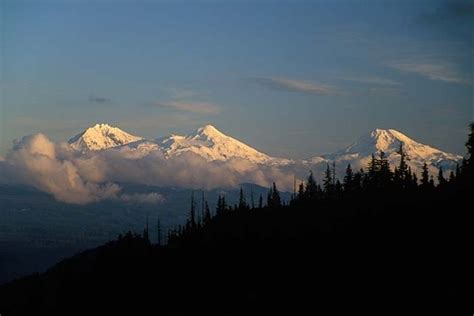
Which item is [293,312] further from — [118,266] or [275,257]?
[118,266]

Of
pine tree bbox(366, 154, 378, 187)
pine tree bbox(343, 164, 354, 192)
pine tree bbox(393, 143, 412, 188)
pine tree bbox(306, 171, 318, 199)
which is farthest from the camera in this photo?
pine tree bbox(306, 171, 318, 199)

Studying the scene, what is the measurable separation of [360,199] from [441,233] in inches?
1504

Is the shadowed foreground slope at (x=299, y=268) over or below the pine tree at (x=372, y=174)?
below

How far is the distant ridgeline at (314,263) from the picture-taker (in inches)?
2687

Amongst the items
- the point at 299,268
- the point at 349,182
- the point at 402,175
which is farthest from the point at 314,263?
the point at 349,182

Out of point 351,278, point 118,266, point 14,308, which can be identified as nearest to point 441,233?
point 351,278

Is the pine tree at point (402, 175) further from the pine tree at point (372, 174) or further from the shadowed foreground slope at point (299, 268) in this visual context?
the shadowed foreground slope at point (299, 268)

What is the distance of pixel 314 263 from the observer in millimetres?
82562

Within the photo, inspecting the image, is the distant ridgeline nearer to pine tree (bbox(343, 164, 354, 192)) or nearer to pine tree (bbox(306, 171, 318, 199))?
pine tree (bbox(343, 164, 354, 192))

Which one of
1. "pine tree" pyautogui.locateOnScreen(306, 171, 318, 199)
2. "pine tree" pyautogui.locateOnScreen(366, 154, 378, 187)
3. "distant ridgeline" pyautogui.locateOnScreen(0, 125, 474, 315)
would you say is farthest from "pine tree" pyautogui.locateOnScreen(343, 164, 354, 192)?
"pine tree" pyautogui.locateOnScreen(306, 171, 318, 199)

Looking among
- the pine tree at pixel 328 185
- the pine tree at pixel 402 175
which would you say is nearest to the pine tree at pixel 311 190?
the pine tree at pixel 328 185

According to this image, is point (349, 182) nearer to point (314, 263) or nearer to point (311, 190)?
point (311, 190)

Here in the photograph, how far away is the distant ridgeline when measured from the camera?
224 ft

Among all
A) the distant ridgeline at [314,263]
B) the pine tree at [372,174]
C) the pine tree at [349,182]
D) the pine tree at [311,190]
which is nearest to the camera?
the distant ridgeline at [314,263]
